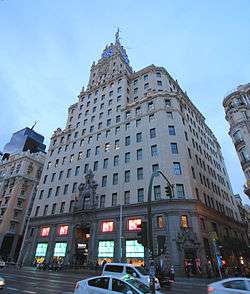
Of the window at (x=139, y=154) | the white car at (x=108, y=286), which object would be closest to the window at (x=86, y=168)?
the window at (x=139, y=154)

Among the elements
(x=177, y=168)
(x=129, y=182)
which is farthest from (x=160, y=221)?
(x=129, y=182)

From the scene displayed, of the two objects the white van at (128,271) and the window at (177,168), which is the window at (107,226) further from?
the white van at (128,271)

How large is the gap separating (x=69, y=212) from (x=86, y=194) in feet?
16.3

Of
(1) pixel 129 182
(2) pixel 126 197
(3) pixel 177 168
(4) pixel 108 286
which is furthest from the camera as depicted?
(1) pixel 129 182

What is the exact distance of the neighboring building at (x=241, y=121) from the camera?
31719 millimetres

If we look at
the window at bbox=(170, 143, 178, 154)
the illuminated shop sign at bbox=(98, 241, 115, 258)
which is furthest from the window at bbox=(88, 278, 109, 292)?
the window at bbox=(170, 143, 178, 154)

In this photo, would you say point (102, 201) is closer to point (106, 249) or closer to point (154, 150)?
point (106, 249)

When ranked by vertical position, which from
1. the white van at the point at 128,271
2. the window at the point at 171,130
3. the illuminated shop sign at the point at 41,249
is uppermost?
the window at the point at 171,130

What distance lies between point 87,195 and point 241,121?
28.5m

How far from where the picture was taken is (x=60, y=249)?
135ft

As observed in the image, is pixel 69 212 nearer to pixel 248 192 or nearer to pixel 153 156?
pixel 153 156

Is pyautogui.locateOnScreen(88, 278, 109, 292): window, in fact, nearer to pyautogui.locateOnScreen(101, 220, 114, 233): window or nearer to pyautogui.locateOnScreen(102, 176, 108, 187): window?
pyautogui.locateOnScreen(101, 220, 114, 233): window

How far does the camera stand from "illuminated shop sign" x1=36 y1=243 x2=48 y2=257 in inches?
1690

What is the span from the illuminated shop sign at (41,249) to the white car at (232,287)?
1523 inches
